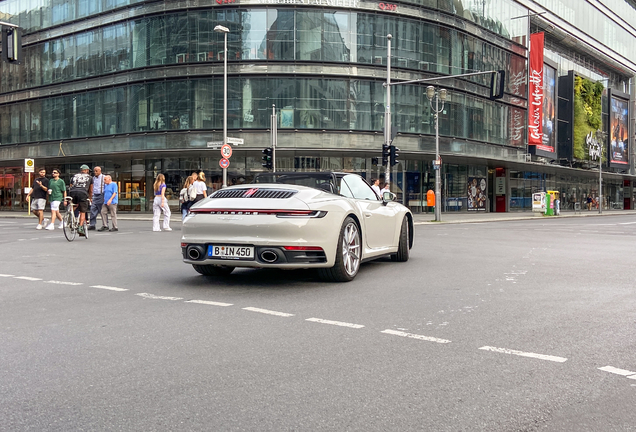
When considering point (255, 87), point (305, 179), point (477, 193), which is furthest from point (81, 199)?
point (477, 193)

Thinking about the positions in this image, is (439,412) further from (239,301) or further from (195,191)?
(195,191)

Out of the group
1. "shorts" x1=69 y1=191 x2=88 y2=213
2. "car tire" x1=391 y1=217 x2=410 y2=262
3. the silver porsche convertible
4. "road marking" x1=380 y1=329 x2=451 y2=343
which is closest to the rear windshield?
the silver porsche convertible

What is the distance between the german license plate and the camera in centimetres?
752

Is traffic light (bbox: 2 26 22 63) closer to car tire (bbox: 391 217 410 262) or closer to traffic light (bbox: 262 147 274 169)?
traffic light (bbox: 262 147 274 169)

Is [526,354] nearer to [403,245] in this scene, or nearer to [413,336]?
[413,336]

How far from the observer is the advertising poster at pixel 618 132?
6950 cm

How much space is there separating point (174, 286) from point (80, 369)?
3.72 meters

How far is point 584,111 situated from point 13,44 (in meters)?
55.6

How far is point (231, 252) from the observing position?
7.60 metres

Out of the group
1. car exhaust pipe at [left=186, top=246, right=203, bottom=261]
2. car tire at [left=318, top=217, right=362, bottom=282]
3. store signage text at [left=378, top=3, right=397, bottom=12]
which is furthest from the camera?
store signage text at [left=378, top=3, right=397, bottom=12]

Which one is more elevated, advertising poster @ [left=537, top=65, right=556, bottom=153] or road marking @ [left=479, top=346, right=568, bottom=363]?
advertising poster @ [left=537, top=65, right=556, bottom=153]

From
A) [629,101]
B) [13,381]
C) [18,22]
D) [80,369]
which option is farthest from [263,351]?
[629,101]

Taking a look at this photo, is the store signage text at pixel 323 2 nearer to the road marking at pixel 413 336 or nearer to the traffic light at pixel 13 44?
the traffic light at pixel 13 44

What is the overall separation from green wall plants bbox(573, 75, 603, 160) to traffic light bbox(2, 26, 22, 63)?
51661mm
